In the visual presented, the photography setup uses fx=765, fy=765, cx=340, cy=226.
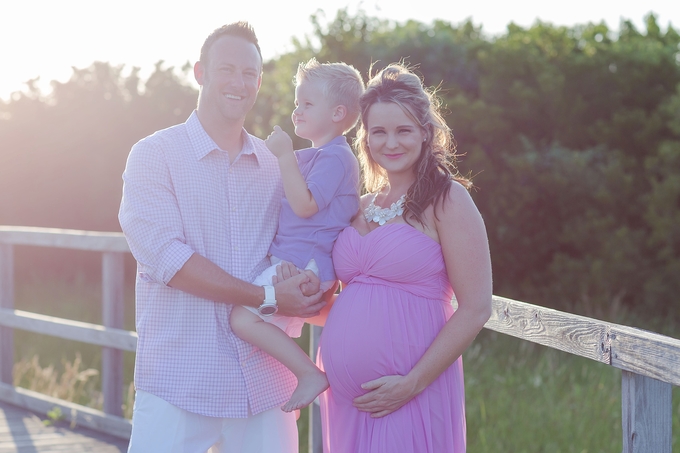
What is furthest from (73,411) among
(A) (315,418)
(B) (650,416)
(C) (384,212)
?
(B) (650,416)

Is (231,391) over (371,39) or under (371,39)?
under

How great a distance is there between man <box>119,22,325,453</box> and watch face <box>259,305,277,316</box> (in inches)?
0.5

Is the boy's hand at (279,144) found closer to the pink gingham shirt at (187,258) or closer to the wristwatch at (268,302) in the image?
the pink gingham shirt at (187,258)

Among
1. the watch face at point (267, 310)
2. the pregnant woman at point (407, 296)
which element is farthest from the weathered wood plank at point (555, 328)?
the watch face at point (267, 310)

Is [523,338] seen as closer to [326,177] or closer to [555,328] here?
[555,328]

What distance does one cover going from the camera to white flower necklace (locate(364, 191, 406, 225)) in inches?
102

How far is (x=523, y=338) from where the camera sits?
281 cm

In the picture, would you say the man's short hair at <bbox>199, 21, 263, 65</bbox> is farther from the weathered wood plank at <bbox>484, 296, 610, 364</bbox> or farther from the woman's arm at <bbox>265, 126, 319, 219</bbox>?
the weathered wood plank at <bbox>484, 296, 610, 364</bbox>

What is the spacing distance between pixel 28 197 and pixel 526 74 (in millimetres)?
7396

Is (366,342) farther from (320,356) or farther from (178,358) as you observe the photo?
(178,358)

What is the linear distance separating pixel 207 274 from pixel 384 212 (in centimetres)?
63

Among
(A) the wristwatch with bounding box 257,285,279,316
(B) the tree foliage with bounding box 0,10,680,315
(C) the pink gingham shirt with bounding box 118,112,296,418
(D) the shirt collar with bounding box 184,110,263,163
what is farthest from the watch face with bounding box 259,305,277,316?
(B) the tree foliage with bounding box 0,10,680,315

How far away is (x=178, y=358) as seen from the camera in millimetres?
2611

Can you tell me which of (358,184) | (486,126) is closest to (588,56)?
(486,126)
